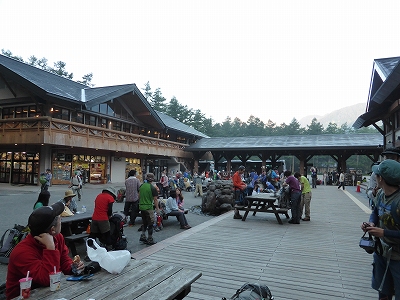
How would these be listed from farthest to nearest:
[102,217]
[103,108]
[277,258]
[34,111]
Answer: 1. [103,108]
2. [34,111]
3. [102,217]
4. [277,258]

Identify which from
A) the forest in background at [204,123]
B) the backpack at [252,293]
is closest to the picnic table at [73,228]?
the backpack at [252,293]

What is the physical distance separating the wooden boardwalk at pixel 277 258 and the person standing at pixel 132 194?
81.8 inches

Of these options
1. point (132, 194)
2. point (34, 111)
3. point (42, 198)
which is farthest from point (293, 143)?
point (42, 198)

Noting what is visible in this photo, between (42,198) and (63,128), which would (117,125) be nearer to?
(63,128)

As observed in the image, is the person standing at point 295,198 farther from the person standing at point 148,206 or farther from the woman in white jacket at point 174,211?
the person standing at point 148,206

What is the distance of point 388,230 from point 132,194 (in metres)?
6.60

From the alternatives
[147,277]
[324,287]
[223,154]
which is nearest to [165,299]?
[147,277]

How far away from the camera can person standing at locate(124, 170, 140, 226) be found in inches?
306

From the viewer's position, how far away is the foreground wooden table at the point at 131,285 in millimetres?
2031

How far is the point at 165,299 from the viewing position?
204cm

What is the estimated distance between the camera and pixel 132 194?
310 inches

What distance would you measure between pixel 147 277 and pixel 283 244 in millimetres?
4003

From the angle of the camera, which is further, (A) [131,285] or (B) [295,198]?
(B) [295,198]

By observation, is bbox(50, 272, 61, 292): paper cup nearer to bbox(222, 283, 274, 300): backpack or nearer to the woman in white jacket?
bbox(222, 283, 274, 300): backpack
